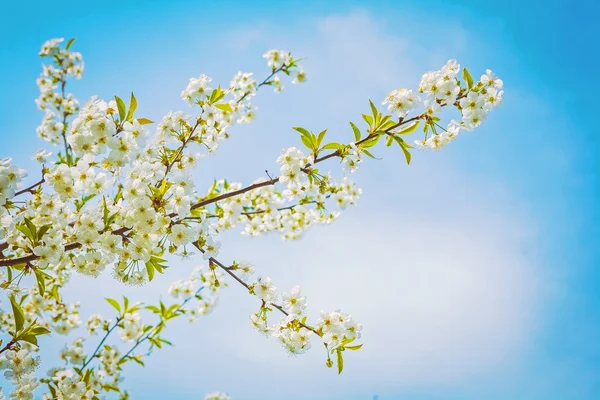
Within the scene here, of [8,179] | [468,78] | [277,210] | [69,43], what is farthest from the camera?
[69,43]

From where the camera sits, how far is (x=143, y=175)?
2889mm

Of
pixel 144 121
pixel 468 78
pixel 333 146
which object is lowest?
pixel 333 146

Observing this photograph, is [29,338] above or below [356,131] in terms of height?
below

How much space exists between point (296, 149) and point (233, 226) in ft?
8.18

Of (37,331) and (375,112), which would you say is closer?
(375,112)

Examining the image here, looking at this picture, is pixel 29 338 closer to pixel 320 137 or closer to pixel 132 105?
pixel 132 105

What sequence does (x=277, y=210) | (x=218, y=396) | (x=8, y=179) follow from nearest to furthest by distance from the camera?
(x=8, y=179), (x=277, y=210), (x=218, y=396)

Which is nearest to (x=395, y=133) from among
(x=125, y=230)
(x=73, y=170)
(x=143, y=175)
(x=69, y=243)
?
(x=143, y=175)

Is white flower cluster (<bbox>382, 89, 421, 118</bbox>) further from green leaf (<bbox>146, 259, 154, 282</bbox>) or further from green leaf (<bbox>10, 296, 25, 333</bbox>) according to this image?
green leaf (<bbox>10, 296, 25, 333</bbox>)

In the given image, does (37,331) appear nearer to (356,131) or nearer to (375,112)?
(356,131)

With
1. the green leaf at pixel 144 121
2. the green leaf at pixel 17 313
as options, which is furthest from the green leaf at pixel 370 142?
the green leaf at pixel 17 313

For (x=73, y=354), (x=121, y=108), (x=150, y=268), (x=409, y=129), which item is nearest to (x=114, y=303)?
(x=73, y=354)

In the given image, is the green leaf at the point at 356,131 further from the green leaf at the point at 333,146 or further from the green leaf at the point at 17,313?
the green leaf at the point at 17,313

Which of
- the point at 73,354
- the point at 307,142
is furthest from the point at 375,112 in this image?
the point at 73,354
